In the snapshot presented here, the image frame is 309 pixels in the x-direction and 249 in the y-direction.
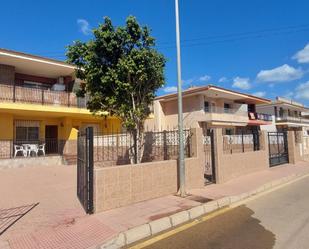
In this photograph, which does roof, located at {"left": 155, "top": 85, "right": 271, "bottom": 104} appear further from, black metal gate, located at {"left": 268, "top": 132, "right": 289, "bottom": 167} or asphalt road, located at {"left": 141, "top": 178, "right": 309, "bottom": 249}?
asphalt road, located at {"left": 141, "top": 178, "right": 309, "bottom": 249}

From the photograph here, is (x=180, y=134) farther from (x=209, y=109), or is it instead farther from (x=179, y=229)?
(x=209, y=109)

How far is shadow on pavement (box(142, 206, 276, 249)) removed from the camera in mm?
4641

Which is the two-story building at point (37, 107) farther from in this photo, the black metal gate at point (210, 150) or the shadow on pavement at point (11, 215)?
the shadow on pavement at point (11, 215)

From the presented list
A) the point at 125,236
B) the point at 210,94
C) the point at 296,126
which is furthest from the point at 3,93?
the point at 296,126

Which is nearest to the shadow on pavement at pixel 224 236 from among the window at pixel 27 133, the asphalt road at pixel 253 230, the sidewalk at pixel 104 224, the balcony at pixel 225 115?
the asphalt road at pixel 253 230

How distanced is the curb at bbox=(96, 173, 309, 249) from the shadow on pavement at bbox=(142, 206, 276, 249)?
1.37 ft

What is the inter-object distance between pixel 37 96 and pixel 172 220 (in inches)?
564

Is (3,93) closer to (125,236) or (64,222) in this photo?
(64,222)

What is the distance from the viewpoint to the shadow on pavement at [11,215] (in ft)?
18.3

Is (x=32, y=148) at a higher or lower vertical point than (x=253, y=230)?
higher

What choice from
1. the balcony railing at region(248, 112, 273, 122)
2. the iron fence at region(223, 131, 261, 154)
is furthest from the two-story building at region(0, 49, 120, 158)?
the balcony railing at region(248, 112, 273, 122)

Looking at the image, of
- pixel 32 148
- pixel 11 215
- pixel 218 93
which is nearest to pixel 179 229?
pixel 11 215

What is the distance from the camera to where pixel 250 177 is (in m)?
11.5

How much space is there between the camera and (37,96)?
55.7ft
